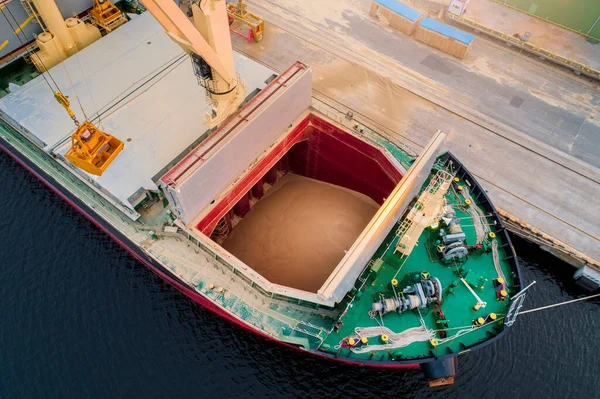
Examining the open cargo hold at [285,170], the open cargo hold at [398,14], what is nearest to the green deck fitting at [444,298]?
the open cargo hold at [285,170]

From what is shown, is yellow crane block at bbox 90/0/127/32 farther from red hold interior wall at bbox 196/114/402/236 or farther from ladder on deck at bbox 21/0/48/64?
red hold interior wall at bbox 196/114/402/236

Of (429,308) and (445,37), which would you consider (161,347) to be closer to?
(429,308)

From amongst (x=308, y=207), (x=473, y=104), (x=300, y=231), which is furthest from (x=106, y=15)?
(x=473, y=104)

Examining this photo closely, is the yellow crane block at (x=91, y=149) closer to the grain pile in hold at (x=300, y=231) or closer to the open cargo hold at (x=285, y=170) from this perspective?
the open cargo hold at (x=285, y=170)

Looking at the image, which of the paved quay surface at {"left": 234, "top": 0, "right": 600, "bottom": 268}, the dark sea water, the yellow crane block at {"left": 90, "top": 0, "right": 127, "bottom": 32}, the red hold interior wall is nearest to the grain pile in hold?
the red hold interior wall

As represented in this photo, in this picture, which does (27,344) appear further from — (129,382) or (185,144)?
(185,144)

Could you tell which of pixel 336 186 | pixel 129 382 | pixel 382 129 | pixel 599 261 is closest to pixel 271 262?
pixel 336 186
